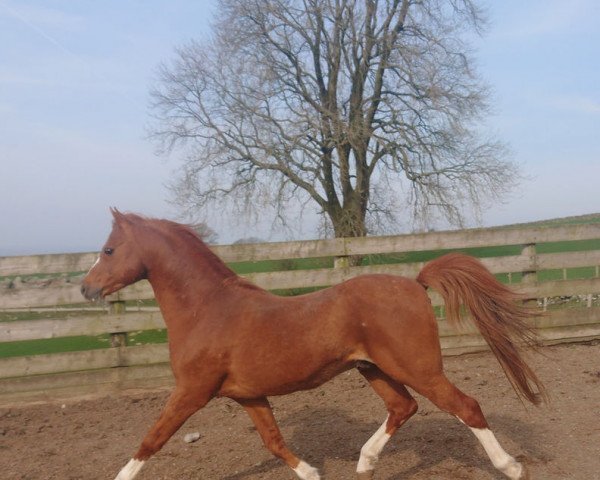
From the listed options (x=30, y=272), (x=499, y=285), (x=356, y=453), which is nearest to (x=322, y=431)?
(x=356, y=453)

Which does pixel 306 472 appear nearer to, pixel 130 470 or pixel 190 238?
pixel 130 470

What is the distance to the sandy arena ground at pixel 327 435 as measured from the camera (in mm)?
3963

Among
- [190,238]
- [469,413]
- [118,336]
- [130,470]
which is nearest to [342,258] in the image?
[118,336]

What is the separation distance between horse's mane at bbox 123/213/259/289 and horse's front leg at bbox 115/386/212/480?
0.76m

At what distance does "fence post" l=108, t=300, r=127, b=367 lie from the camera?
20.2 feet

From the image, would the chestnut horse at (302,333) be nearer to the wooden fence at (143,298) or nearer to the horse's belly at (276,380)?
the horse's belly at (276,380)

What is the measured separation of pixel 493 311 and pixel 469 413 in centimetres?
67

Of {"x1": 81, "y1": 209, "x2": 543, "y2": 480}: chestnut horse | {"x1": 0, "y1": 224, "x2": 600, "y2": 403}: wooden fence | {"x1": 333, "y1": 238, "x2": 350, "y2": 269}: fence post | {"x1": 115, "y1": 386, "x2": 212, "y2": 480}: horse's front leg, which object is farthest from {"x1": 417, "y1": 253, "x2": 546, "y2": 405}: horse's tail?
{"x1": 333, "y1": 238, "x2": 350, "y2": 269}: fence post

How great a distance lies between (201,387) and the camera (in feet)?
10.9

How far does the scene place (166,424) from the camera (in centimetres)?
329

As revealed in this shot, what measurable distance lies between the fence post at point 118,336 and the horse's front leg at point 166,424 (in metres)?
3.02

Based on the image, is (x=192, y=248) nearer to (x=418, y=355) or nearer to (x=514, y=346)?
(x=418, y=355)

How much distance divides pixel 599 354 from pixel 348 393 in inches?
126

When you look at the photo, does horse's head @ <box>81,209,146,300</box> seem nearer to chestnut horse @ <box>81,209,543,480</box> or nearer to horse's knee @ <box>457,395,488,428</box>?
chestnut horse @ <box>81,209,543,480</box>
